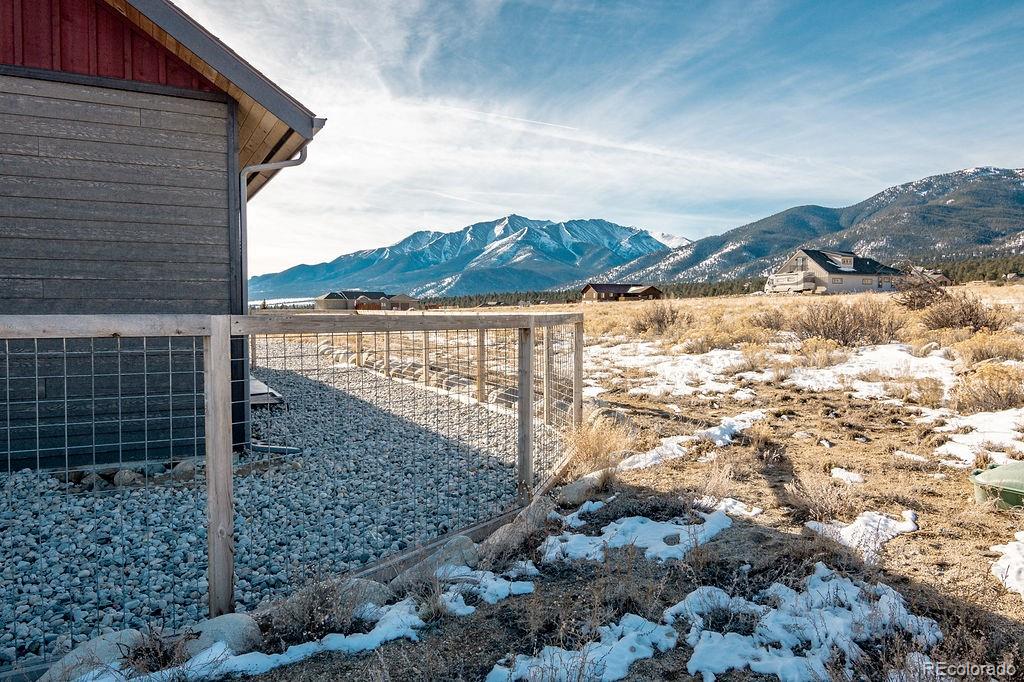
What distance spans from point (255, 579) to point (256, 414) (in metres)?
4.74

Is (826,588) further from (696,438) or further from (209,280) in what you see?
(209,280)

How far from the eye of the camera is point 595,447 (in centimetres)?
596

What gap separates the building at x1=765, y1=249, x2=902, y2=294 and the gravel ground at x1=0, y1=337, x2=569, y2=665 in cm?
7530

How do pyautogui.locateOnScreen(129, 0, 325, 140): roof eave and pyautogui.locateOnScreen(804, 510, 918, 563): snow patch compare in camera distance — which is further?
pyautogui.locateOnScreen(129, 0, 325, 140): roof eave

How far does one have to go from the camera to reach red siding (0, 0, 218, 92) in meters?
5.77

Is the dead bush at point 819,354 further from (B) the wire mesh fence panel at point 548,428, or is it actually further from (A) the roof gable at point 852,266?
(A) the roof gable at point 852,266

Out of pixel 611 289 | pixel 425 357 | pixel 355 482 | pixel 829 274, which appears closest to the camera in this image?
pixel 355 482

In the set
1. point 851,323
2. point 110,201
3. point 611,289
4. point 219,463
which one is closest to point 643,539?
point 219,463

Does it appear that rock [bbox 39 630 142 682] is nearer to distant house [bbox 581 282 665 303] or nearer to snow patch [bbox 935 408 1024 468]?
snow patch [bbox 935 408 1024 468]

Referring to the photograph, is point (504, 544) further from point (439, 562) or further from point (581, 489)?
point (581, 489)

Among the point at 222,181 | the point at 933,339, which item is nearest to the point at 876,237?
the point at 933,339

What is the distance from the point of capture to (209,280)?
6.57 meters

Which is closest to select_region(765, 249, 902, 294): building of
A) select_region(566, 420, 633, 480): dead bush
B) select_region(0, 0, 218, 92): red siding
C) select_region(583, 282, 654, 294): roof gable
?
select_region(583, 282, 654, 294): roof gable

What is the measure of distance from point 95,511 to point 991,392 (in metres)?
9.73
